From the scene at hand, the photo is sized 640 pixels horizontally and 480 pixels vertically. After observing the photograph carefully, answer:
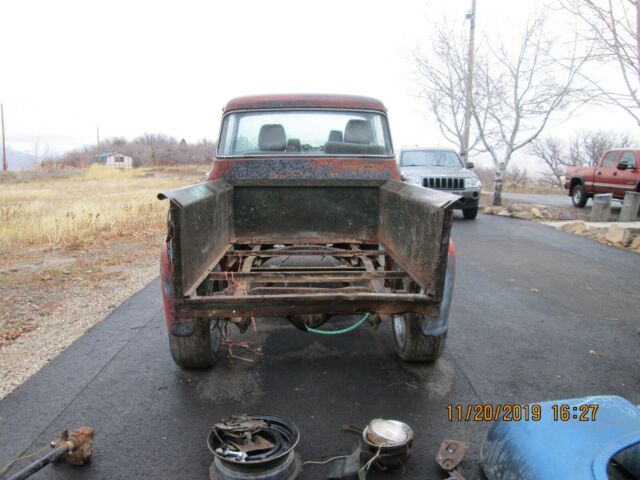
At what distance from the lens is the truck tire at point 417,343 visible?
3.44 m

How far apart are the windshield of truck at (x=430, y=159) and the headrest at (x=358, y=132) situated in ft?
27.6

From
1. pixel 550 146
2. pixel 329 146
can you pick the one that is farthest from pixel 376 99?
pixel 550 146

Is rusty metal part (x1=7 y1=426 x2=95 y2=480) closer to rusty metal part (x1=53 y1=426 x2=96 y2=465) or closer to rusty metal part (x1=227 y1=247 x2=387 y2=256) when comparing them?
rusty metal part (x1=53 y1=426 x2=96 y2=465)

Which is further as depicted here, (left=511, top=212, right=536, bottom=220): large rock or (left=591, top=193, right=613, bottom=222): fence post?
(left=511, top=212, right=536, bottom=220): large rock

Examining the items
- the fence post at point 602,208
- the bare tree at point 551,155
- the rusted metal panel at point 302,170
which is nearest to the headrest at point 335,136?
the rusted metal panel at point 302,170

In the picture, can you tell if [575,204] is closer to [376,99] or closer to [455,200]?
[376,99]

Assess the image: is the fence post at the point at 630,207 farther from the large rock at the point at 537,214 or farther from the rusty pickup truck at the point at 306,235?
the rusty pickup truck at the point at 306,235

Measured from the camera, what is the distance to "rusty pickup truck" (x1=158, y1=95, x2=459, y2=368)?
267 cm

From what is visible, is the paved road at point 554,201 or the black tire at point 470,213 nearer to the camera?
the black tire at point 470,213

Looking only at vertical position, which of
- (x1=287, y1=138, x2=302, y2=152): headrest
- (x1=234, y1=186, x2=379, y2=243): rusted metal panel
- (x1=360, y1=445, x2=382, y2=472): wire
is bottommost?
(x1=360, y1=445, x2=382, y2=472): wire

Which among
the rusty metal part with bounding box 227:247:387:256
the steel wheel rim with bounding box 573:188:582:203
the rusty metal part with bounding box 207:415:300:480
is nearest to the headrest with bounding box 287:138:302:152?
the rusty metal part with bounding box 227:247:387:256

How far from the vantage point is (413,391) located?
10.7ft

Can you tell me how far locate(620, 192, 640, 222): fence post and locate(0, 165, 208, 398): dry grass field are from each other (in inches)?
467

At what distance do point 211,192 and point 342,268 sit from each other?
1191mm
